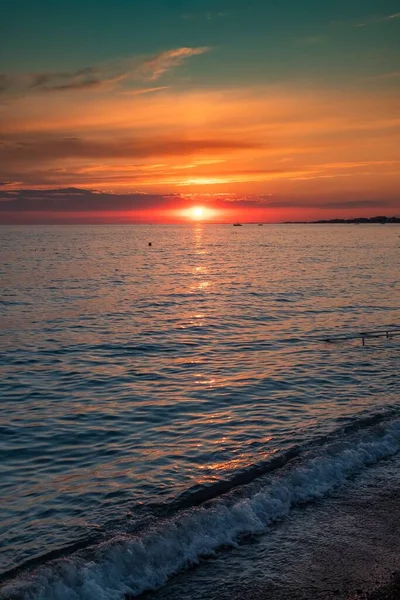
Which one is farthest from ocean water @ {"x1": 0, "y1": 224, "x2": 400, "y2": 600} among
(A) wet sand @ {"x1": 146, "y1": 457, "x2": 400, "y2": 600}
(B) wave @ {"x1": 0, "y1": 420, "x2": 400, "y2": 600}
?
(A) wet sand @ {"x1": 146, "y1": 457, "x2": 400, "y2": 600}

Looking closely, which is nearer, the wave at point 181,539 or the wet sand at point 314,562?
the wet sand at point 314,562

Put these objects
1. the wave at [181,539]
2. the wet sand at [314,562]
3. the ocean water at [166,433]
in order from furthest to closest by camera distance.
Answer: the ocean water at [166,433]
the wave at [181,539]
the wet sand at [314,562]

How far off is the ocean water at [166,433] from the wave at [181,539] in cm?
3

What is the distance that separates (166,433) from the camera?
16.7 meters

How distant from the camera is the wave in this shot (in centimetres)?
877

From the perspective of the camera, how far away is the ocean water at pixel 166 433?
10.1m

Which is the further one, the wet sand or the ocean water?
the ocean water

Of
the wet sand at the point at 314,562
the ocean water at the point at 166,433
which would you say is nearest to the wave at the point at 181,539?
the ocean water at the point at 166,433

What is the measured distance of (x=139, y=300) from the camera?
165 feet

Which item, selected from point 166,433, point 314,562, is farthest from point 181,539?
point 166,433

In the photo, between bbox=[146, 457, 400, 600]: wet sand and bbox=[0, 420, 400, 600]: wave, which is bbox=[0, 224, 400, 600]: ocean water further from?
bbox=[146, 457, 400, 600]: wet sand

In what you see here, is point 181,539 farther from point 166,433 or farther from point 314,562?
point 166,433

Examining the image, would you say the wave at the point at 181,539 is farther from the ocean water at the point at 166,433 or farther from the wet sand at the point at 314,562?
the wet sand at the point at 314,562

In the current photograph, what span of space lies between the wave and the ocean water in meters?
0.03
